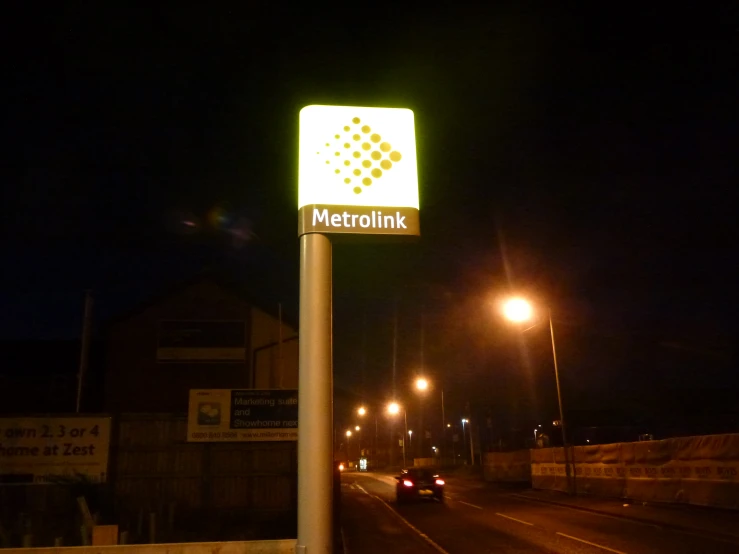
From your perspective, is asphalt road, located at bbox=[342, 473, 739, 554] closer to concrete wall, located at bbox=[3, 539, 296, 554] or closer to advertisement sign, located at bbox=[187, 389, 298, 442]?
advertisement sign, located at bbox=[187, 389, 298, 442]

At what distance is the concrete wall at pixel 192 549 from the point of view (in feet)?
19.5

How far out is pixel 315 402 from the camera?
5.13 m

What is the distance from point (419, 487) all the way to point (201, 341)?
1056 centimetres

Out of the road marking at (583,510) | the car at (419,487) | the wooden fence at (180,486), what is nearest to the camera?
the wooden fence at (180,486)

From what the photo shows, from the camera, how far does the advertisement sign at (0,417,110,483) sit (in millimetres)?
17250

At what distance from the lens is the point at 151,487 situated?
17672 mm

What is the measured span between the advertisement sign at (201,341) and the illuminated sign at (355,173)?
24708 mm

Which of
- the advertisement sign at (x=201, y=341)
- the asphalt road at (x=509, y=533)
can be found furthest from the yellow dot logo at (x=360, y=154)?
the advertisement sign at (x=201, y=341)

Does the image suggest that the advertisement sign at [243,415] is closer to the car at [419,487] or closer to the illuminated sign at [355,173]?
the car at [419,487]

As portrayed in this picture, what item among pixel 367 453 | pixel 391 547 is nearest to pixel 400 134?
pixel 391 547

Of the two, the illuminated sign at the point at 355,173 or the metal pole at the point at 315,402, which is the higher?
the illuminated sign at the point at 355,173

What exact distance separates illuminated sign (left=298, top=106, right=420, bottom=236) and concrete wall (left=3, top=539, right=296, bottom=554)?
2.64 metres

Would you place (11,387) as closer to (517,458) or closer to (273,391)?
(273,391)

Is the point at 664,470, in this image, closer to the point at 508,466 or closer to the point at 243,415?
the point at 243,415
